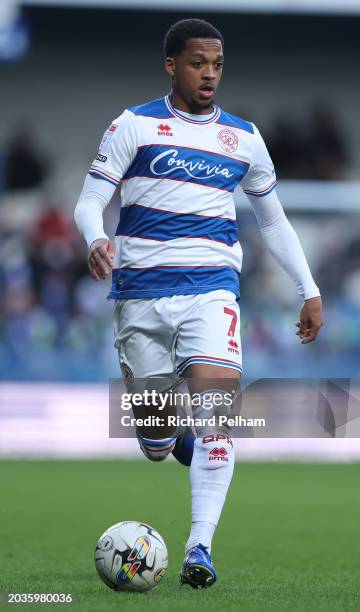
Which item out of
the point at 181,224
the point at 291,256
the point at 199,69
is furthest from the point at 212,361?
the point at 199,69

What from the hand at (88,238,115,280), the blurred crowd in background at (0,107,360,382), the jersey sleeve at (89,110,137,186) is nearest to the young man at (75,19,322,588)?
the jersey sleeve at (89,110,137,186)

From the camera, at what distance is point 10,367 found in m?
13.8

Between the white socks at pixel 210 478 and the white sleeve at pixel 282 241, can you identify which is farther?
the white sleeve at pixel 282 241

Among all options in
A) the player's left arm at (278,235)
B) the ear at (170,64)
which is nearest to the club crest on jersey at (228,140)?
the player's left arm at (278,235)

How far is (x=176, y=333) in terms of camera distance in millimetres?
5391

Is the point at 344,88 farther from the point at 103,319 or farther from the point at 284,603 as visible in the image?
the point at 284,603

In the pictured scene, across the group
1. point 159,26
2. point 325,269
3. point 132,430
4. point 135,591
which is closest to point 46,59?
point 159,26

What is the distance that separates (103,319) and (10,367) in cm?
113

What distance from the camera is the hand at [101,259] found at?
4867mm

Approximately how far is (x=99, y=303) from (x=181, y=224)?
30.6 feet

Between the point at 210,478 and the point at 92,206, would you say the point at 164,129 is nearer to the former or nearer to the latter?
the point at 92,206

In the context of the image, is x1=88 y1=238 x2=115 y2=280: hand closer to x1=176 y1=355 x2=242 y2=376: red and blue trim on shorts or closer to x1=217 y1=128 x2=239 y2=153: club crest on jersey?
x1=176 y1=355 x2=242 y2=376: red and blue trim on shorts

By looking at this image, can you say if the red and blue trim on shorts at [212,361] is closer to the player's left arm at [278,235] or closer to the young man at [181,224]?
the young man at [181,224]

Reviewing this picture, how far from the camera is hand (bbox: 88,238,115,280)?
16.0 ft
